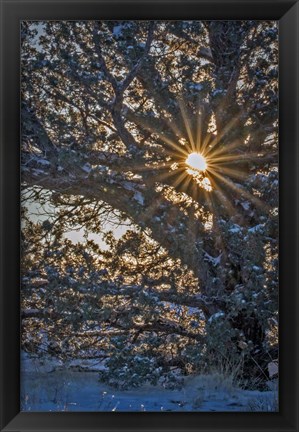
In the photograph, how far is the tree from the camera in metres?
1.48

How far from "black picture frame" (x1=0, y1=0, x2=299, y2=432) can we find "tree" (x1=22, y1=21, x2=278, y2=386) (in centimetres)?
11

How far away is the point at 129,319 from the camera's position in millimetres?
1491

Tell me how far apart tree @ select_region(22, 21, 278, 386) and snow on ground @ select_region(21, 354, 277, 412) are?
0.16 ft

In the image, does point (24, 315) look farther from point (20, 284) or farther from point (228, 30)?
point (228, 30)

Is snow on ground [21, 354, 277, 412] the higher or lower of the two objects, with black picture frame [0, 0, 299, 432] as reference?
lower

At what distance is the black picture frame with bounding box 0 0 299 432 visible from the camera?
1.35m

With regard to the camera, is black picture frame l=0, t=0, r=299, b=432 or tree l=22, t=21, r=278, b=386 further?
tree l=22, t=21, r=278, b=386

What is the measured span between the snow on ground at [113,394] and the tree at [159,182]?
0.16 ft

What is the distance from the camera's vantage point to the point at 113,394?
1466mm
